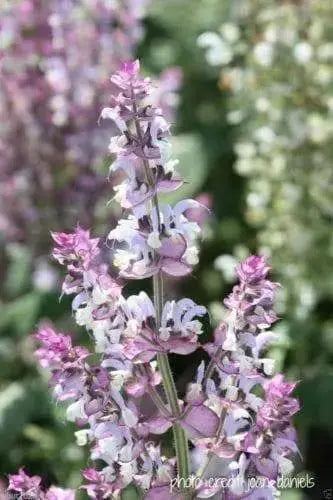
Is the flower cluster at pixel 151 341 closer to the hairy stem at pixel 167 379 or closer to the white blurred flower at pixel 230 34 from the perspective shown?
the hairy stem at pixel 167 379

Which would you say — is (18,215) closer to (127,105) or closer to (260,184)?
(260,184)

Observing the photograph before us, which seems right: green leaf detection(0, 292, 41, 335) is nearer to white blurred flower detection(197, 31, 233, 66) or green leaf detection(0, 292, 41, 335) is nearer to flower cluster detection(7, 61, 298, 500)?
white blurred flower detection(197, 31, 233, 66)

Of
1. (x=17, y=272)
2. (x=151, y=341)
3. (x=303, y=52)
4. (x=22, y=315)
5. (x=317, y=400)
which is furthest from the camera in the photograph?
(x=17, y=272)

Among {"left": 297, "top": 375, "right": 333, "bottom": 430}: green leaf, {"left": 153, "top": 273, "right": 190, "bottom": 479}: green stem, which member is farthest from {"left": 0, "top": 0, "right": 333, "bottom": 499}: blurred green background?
{"left": 153, "top": 273, "right": 190, "bottom": 479}: green stem

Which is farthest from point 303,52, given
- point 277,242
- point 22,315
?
point 22,315

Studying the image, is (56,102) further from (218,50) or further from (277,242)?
(277,242)

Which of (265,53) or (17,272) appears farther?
(17,272)

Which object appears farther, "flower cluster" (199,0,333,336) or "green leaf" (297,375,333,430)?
"flower cluster" (199,0,333,336)

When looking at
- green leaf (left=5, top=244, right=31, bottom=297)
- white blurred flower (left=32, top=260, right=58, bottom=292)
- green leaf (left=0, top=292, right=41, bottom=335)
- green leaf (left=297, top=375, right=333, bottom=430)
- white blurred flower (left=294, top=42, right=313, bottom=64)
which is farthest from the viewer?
green leaf (left=5, top=244, right=31, bottom=297)
